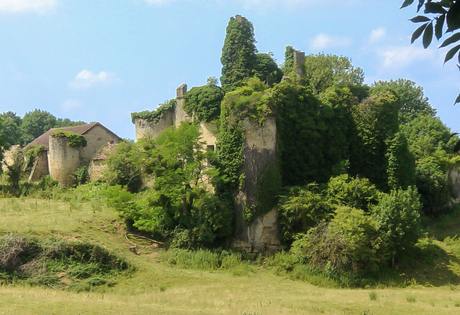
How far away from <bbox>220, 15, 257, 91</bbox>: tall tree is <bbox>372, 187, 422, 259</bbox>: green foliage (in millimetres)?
15170

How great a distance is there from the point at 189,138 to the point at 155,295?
10.9 m

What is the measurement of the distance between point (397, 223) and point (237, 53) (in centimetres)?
1812

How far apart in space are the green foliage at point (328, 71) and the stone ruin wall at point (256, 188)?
12.3 metres

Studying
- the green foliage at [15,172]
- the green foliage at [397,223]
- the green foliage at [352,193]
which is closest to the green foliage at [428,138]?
the green foliage at [352,193]

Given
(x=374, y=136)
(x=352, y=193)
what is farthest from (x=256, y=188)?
(x=374, y=136)

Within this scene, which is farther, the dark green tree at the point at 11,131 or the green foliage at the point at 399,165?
the dark green tree at the point at 11,131

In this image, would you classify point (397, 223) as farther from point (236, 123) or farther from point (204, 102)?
point (204, 102)

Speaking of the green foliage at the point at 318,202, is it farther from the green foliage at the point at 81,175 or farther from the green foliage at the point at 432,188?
the green foliage at the point at 81,175

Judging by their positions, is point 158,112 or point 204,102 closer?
point 204,102

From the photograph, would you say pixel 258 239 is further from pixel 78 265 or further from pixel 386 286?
pixel 78 265

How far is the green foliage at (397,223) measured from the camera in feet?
72.3

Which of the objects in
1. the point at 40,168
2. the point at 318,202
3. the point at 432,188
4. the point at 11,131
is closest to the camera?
the point at 318,202

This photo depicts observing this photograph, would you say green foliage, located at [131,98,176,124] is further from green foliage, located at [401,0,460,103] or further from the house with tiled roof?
green foliage, located at [401,0,460,103]

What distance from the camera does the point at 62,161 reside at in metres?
34.1
